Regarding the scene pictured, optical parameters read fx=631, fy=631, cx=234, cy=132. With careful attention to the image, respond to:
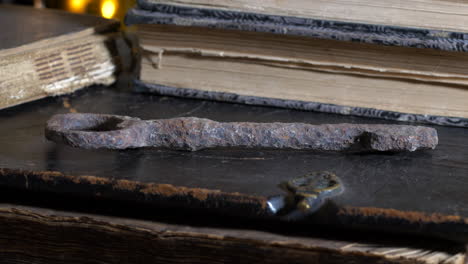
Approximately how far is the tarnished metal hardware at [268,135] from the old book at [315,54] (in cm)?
17

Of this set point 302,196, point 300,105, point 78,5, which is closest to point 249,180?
point 302,196

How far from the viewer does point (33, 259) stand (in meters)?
0.86

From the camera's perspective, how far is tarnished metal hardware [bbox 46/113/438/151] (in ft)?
2.93

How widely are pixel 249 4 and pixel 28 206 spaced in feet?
1.65

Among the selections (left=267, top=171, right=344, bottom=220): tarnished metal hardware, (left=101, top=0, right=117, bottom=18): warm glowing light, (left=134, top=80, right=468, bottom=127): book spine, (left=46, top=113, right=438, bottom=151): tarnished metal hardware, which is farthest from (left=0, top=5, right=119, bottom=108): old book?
(left=267, top=171, right=344, bottom=220): tarnished metal hardware

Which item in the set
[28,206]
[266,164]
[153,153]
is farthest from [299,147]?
[28,206]

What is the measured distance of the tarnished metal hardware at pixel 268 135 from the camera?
2.93ft

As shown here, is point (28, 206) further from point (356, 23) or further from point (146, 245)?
point (356, 23)

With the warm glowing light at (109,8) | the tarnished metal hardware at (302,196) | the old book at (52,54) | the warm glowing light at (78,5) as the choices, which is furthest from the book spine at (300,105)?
the warm glowing light at (78,5)

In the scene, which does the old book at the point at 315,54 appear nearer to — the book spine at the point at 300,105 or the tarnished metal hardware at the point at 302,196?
the book spine at the point at 300,105

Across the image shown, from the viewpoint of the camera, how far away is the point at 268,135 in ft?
2.96

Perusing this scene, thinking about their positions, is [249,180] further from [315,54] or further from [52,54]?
[52,54]

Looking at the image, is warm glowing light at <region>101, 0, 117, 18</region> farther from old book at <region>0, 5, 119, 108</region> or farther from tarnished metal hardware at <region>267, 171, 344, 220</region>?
tarnished metal hardware at <region>267, 171, 344, 220</region>

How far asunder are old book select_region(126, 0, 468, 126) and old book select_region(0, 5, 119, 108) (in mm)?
112
